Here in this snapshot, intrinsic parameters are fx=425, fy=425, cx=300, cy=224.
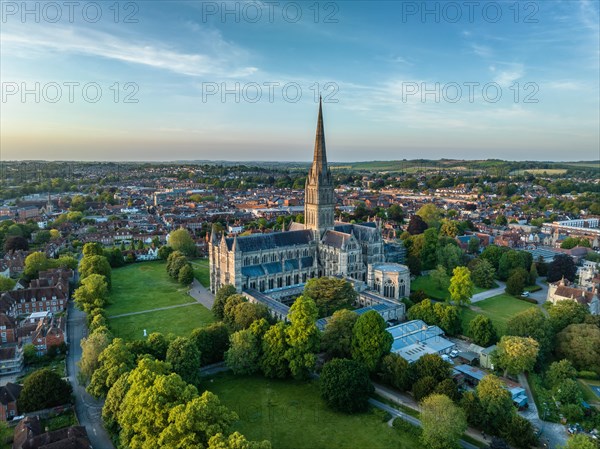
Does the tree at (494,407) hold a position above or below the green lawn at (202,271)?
above

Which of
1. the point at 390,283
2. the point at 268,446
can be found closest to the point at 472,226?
the point at 390,283

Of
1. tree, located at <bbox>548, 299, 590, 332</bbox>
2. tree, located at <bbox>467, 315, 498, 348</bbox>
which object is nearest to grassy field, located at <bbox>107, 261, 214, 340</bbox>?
tree, located at <bbox>467, 315, 498, 348</bbox>

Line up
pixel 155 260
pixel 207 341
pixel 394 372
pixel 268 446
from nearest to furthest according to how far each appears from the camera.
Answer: pixel 268 446
pixel 394 372
pixel 207 341
pixel 155 260

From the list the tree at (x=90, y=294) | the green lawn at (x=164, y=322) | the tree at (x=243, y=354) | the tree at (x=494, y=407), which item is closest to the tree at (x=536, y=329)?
the tree at (x=494, y=407)

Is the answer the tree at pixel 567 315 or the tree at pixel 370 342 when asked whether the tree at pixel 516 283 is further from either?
the tree at pixel 370 342

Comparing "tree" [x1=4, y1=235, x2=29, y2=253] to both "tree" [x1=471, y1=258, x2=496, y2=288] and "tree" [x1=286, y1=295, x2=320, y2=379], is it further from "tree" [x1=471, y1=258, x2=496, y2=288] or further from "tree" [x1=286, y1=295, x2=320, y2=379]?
"tree" [x1=471, y1=258, x2=496, y2=288]

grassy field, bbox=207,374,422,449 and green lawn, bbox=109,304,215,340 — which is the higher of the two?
green lawn, bbox=109,304,215,340

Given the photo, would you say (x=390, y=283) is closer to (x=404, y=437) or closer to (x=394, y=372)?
(x=394, y=372)
